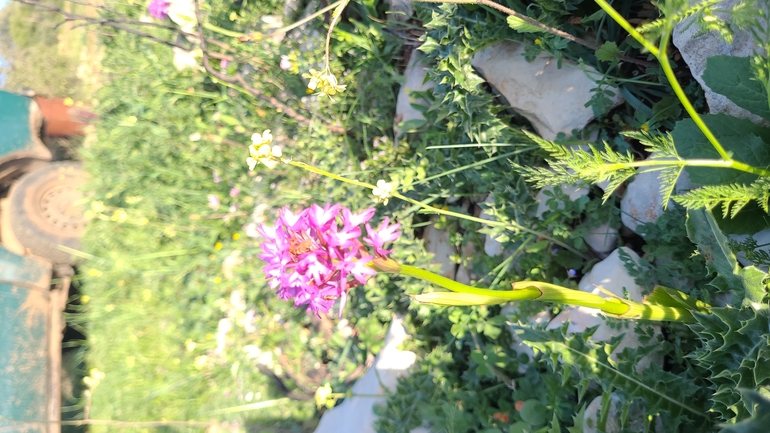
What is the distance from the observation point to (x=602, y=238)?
165cm

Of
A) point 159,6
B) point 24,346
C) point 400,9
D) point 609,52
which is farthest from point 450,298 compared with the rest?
point 24,346

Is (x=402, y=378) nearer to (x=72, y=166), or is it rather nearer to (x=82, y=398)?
(x=82, y=398)

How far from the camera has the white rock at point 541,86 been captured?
158cm

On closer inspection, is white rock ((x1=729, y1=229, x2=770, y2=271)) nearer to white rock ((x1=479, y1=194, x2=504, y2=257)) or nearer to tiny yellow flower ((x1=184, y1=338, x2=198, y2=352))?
white rock ((x1=479, y1=194, x2=504, y2=257))

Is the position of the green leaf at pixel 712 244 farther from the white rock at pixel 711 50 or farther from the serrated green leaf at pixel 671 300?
the white rock at pixel 711 50

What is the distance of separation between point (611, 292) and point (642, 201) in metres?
0.29

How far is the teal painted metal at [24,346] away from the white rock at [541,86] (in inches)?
131

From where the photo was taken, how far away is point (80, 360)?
404 centimetres

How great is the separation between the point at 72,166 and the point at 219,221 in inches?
74.5

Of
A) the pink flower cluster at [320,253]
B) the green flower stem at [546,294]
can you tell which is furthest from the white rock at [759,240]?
the pink flower cluster at [320,253]

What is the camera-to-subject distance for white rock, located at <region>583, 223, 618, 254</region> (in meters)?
1.62

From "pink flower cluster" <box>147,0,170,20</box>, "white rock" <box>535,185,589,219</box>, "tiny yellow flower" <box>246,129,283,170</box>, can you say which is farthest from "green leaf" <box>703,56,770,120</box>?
"pink flower cluster" <box>147,0,170,20</box>

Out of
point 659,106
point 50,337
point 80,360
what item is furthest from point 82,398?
point 659,106

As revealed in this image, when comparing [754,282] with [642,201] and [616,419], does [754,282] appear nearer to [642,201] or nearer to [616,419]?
[642,201]
